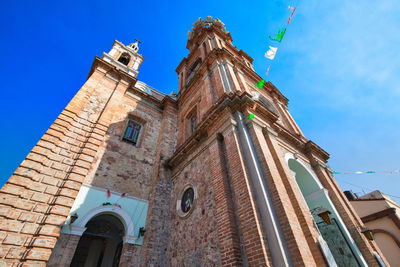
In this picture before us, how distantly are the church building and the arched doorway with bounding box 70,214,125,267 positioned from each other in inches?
2.0

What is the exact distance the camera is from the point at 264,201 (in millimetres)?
5164

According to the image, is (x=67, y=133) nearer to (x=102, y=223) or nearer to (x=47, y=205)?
(x=47, y=205)

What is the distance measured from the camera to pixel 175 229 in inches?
302

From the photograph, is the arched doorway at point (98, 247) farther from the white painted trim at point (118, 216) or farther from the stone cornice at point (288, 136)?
the stone cornice at point (288, 136)

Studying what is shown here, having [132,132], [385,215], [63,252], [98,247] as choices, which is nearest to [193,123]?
[132,132]

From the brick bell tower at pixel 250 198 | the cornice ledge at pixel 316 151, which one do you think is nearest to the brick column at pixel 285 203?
the brick bell tower at pixel 250 198

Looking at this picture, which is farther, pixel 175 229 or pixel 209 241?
pixel 175 229

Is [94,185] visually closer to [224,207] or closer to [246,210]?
[224,207]

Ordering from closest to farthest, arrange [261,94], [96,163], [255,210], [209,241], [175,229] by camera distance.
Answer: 1. [255,210]
2. [209,241]
3. [175,229]
4. [96,163]
5. [261,94]

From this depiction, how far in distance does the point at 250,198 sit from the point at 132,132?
826 cm

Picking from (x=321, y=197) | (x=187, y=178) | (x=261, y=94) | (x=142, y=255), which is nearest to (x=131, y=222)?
(x=142, y=255)

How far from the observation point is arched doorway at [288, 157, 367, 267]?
22.5 feet

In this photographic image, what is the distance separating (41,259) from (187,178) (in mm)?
5140

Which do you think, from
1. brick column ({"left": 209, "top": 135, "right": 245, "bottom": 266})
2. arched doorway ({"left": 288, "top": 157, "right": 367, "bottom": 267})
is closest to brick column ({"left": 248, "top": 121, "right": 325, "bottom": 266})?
brick column ({"left": 209, "top": 135, "right": 245, "bottom": 266})
